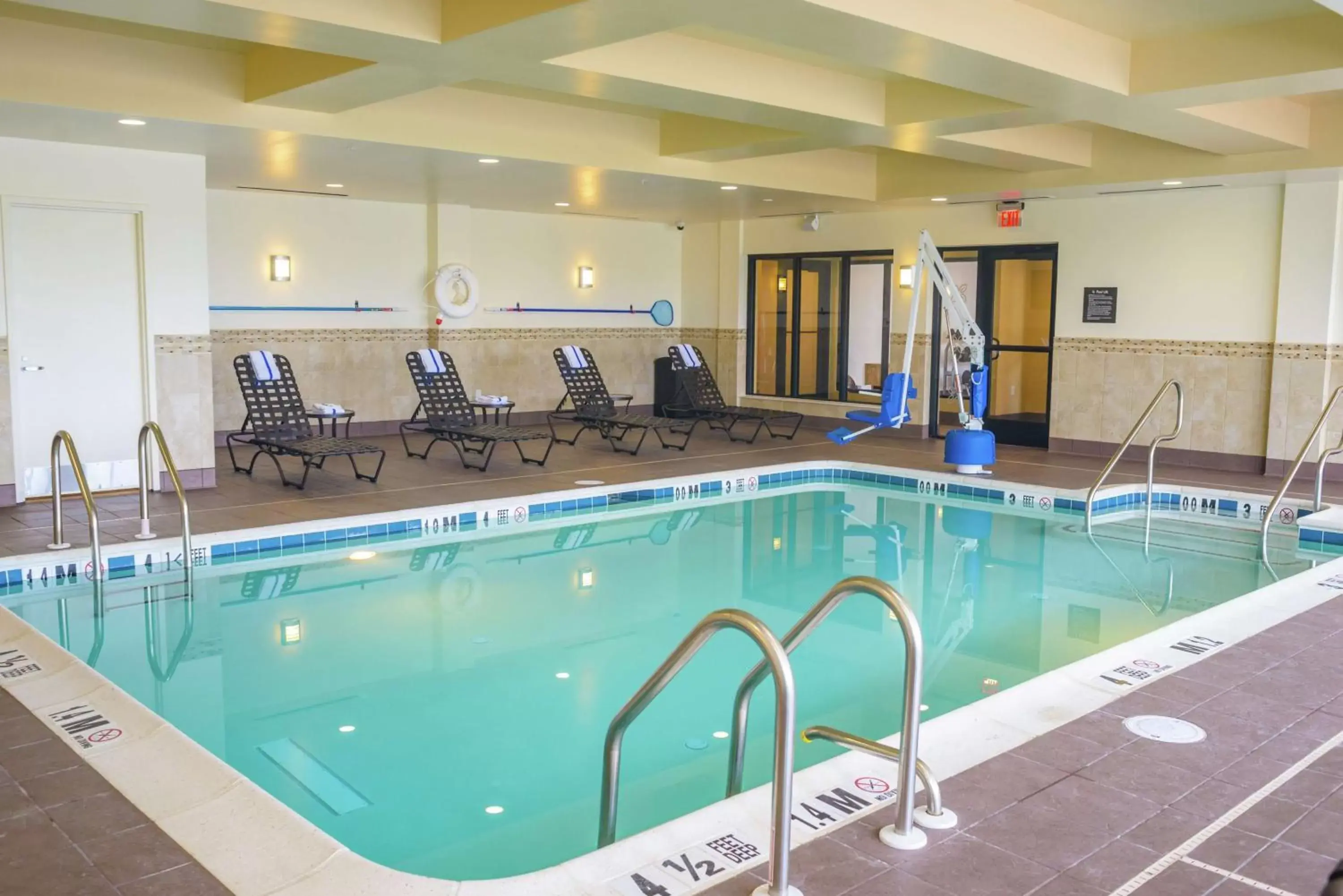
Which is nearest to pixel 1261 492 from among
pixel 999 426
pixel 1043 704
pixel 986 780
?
pixel 999 426

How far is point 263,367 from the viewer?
9.41 metres

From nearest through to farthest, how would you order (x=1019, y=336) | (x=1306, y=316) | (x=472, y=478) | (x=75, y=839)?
(x=75, y=839)
(x=472, y=478)
(x=1306, y=316)
(x=1019, y=336)

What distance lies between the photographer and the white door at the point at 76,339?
7.84 meters

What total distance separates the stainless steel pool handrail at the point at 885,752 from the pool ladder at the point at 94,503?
3945mm

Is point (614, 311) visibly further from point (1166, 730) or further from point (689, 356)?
point (1166, 730)

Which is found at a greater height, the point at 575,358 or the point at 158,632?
the point at 575,358

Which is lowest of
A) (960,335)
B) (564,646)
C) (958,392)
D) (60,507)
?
(564,646)

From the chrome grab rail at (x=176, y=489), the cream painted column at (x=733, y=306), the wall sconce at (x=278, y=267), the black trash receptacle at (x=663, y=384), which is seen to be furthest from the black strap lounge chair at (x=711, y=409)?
the chrome grab rail at (x=176, y=489)

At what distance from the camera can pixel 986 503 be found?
9320 millimetres

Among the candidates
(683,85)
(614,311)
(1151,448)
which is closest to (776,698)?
(683,85)

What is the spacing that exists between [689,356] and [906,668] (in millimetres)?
9836

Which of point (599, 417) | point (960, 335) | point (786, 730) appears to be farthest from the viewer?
point (599, 417)

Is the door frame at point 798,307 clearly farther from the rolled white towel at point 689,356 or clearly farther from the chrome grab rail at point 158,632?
the chrome grab rail at point 158,632

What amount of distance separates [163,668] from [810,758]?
2.95m
